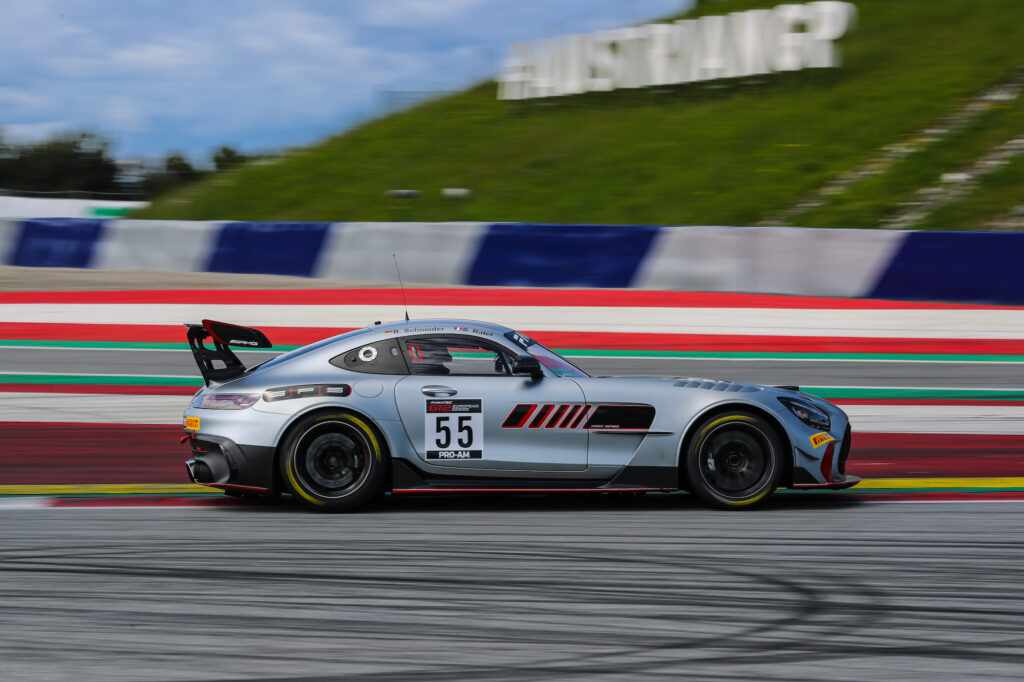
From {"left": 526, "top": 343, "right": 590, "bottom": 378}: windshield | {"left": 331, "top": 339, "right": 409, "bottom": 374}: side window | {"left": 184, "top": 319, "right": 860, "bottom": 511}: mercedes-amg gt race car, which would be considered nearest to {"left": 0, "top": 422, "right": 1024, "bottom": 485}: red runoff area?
{"left": 184, "top": 319, "right": 860, "bottom": 511}: mercedes-amg gt race car

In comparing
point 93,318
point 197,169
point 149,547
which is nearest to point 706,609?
point 149,547

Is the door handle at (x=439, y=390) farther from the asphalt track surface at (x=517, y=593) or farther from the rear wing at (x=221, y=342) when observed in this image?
the rear wing at (x=221, y=342)

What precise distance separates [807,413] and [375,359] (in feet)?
7.77

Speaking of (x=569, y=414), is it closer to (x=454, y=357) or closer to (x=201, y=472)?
(x=454, y=357)

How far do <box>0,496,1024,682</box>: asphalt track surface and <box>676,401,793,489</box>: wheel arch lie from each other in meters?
0.20

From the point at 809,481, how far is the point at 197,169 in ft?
114

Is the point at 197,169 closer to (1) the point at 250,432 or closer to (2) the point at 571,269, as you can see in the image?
(2) the point at 571,269

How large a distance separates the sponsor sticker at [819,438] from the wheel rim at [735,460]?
251 millimetres

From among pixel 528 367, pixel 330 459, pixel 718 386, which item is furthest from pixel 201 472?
pixel 718 386

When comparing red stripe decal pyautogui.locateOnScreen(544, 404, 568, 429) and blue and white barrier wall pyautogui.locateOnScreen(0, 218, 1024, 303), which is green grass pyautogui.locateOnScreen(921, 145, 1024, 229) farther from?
red stripe decal pyautogui.locateOnScreen(544, 404, 568, 429)

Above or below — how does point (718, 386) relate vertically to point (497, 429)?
above

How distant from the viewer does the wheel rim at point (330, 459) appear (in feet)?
21.1

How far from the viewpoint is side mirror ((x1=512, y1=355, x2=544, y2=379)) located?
641cm

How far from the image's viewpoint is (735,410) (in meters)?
6.45
